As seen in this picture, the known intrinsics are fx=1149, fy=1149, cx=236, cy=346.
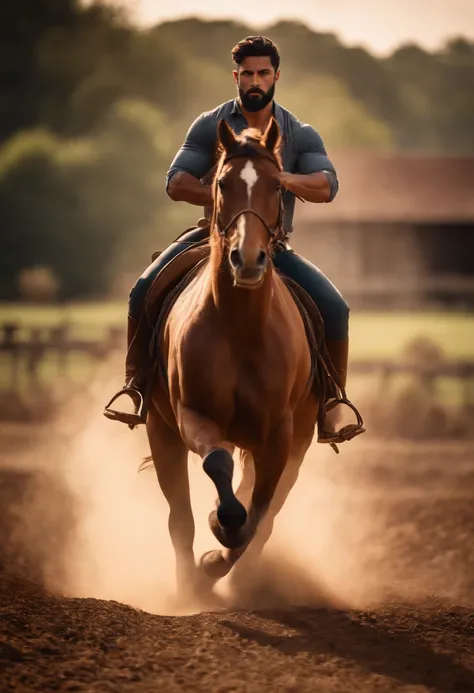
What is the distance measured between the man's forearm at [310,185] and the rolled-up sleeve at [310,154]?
0.93 ft

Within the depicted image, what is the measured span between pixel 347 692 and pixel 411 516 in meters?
6.00

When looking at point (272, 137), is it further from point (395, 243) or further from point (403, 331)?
point (395, 243)

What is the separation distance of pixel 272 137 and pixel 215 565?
2.43m

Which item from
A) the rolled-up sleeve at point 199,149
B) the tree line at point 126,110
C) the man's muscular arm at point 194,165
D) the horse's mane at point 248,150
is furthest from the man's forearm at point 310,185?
the tree line at point 126,110

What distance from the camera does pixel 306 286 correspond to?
23.9 ft

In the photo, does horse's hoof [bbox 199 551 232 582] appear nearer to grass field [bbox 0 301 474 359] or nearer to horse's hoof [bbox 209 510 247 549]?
horse's hoof [bbox 209 510 247 549]

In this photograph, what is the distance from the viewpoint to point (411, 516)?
11.0m

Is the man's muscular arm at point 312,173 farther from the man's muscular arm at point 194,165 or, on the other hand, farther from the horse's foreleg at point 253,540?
the horse's foreleg at point 253,540

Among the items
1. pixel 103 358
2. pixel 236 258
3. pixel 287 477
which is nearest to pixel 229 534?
pixel 236 258

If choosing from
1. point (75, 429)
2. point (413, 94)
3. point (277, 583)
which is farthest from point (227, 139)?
point (413, 94)

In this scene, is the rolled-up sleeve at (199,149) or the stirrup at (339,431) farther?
the stirrup at (339,431)

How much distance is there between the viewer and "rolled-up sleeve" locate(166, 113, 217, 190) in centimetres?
709

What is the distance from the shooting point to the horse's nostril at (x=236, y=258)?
213 inches

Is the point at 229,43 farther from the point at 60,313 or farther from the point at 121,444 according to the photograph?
the point at 121,444
